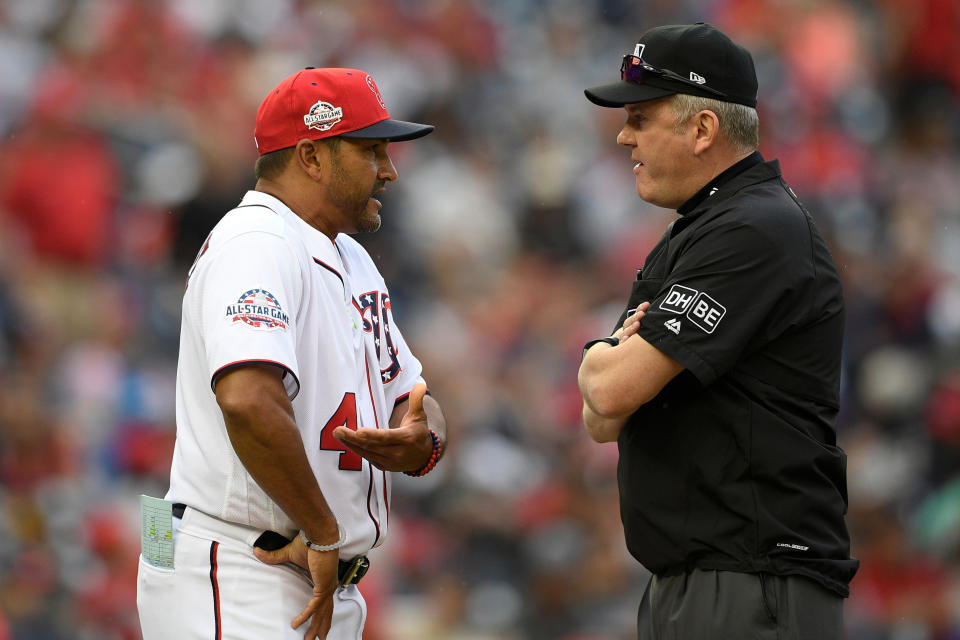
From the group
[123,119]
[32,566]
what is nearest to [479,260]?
[123,119]

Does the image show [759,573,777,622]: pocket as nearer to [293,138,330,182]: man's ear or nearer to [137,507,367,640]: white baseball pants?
[137,507,367,640]: white baseball pants

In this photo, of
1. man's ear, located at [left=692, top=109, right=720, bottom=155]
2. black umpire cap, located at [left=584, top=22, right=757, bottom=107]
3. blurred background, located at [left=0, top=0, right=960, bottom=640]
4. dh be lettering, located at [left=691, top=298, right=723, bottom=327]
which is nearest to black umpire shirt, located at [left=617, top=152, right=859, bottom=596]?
dh be lettering, located at [left=691, top=298, right=723, bottom=327]

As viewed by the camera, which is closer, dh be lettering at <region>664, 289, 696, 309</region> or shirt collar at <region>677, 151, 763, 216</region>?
dh be lettering at <region>664, 289, 696, 309</region>

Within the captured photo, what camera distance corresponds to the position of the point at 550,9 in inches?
300

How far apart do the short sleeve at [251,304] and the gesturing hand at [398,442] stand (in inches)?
7.0

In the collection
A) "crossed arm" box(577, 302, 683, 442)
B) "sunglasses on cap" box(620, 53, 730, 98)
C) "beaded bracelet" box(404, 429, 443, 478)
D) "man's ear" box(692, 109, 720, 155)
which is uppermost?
"sunglasses on cap" box(620, 53, 730, 98)

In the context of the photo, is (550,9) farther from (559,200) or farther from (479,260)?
(479,260)

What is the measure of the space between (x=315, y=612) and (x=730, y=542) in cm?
91

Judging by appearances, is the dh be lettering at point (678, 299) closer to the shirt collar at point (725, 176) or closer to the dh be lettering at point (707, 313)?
the dh be lettering at point (707, 313)

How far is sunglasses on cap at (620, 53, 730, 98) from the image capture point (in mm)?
2658

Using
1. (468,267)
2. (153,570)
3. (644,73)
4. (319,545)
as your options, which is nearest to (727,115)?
(644,73)

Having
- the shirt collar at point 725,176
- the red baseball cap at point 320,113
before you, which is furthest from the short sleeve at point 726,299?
the red baseball cap at point 320,113

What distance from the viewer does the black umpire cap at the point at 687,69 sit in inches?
105

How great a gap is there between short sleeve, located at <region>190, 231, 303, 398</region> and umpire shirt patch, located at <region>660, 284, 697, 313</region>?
805mm
